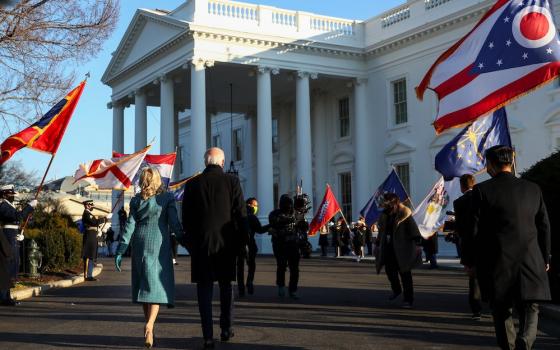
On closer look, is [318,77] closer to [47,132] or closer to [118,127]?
[118,127]

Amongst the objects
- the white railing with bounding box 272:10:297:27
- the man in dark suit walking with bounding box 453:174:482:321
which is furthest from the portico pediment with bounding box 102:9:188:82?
the man in dark suit walking with bounding box 453:174:482:321

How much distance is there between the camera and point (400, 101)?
35250 millimetres

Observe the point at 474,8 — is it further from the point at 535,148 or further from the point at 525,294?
the point at 525,294

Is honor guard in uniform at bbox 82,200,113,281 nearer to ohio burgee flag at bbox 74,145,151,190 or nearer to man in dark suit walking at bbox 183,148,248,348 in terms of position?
ohio burgee flag at bbox 74,145,151,190

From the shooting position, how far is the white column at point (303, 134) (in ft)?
116

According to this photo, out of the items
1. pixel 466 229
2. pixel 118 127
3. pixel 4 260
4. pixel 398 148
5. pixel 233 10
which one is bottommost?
pixel 4 260

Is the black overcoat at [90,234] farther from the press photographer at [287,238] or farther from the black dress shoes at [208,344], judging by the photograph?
the black dress shoes at [208,344]

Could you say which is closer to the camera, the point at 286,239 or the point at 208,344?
the point at 208,344

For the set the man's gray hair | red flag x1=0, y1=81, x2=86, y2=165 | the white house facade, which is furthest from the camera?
the white house facade

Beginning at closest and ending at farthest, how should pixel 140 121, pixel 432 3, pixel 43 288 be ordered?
1. pixel 43 288
2. pixel 432 3
3. pixel 140 121

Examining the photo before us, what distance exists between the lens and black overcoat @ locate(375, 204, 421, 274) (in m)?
10.5

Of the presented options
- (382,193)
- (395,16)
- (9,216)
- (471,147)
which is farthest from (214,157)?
(395,16)

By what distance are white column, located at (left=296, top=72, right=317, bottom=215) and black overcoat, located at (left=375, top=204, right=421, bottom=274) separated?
24153mm

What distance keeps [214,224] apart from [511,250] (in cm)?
286
